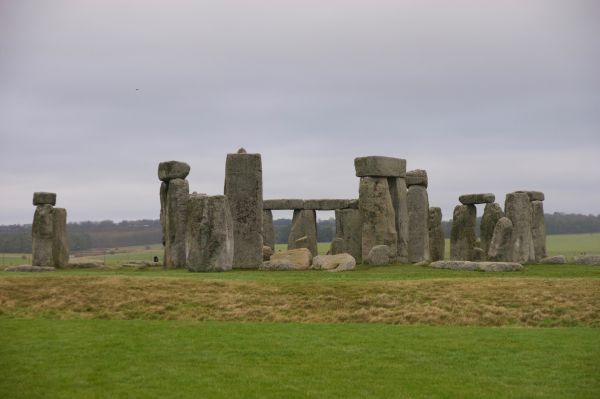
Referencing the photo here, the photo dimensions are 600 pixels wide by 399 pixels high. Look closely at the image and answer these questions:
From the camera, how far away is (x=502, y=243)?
27375 mm

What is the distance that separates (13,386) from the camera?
11242 millimetres

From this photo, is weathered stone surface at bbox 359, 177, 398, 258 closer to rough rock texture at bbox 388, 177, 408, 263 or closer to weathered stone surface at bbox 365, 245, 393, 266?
rough rock texture at bbox 388, 177, 408, 263

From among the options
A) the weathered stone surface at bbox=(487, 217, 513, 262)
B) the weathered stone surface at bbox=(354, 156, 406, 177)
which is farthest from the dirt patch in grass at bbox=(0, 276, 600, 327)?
the weathered stone surface at bbox=(354, 156, 406, 177)

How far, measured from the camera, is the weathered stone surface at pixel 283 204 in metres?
38.8

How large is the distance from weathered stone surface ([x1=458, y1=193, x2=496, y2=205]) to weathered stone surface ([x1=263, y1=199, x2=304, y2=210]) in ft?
29.0

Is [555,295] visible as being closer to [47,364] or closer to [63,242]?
[47,364]

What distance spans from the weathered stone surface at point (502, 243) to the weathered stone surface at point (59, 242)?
14.3 meters

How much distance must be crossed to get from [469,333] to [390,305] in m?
2.85

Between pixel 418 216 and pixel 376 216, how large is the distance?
136 inches

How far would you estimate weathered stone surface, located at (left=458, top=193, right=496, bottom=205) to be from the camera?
31047 millimetres

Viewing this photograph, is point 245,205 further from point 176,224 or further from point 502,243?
point 502,243

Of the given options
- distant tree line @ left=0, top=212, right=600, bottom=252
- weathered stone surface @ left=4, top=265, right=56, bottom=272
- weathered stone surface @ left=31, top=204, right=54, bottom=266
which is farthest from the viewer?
distant tree line @ left=0, top=212, right=600, bottom=252

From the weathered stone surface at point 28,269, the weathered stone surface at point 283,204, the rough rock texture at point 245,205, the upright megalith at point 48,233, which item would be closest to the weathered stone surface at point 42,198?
the upright megalith at point 48,233

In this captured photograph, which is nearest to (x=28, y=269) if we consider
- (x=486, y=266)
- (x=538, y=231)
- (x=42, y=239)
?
(x=42, y=239)
